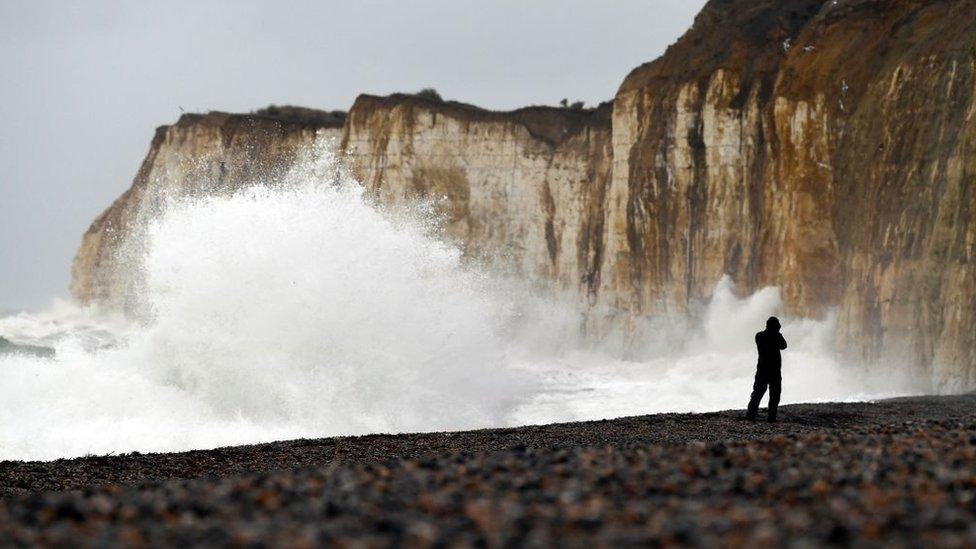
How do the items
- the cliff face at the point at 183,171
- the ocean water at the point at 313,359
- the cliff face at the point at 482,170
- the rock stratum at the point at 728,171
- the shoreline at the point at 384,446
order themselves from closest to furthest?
the shoreline at the point at 384,446 < the ocean water at the point at 313,359 < the rock stratum at the point at 728,171 < the cliff face at the point at 482,170 < the cliff face at the point at 183,171

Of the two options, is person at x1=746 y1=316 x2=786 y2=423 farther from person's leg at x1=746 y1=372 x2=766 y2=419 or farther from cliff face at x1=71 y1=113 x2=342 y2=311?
cliff face at x1=71 y1=113 x2=342 y2=311

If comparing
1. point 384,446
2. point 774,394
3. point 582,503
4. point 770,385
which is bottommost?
point 582,503

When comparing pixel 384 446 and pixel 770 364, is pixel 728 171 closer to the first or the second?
pixel 770 364

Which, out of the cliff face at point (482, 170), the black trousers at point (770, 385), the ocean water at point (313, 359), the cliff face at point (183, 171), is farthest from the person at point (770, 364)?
the cliff face at point (183, 171)

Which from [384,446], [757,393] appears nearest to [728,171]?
[757,393]

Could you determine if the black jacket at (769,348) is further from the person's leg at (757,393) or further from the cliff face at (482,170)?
the cliff face at (482,170)

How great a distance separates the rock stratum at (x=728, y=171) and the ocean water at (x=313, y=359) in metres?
1.89

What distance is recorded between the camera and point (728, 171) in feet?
135

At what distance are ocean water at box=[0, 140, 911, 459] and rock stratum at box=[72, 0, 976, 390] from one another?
1.89 m

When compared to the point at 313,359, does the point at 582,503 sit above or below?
below

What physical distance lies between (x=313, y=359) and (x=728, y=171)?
65.8ft

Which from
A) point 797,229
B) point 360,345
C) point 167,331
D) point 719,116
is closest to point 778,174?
point 797,229

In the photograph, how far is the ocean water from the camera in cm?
2202

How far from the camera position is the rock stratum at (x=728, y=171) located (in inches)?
1097
